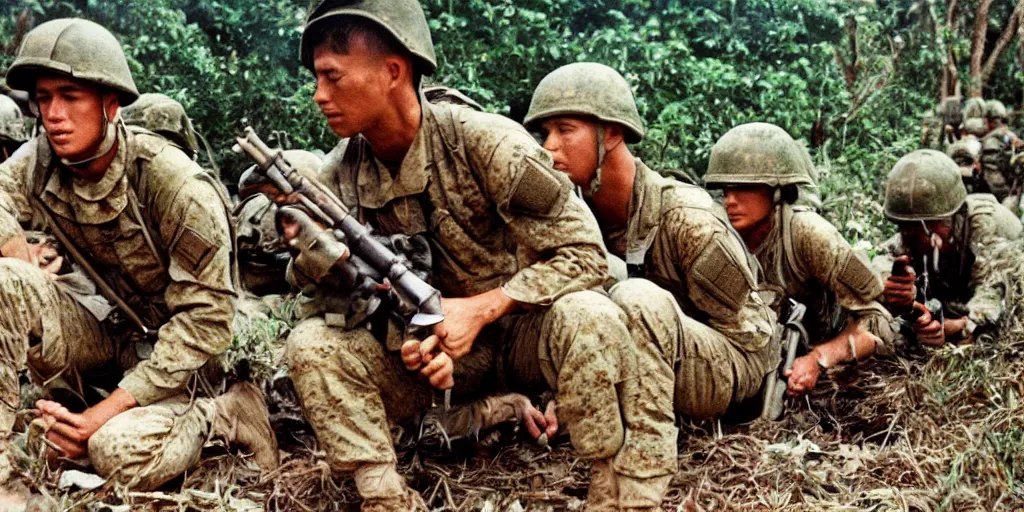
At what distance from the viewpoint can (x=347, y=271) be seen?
3.67m

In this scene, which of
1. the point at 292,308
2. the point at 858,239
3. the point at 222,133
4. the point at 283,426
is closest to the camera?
the point at 283,426

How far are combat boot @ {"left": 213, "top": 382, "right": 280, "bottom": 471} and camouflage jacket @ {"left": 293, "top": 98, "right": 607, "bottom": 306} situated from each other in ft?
3.41

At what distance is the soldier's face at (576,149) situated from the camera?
488 centimetres

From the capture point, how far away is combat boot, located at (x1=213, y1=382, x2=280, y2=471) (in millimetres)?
4363

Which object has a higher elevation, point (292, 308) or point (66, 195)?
point (66, 195)

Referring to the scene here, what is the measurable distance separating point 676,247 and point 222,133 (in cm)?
550

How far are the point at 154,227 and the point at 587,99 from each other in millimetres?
2014

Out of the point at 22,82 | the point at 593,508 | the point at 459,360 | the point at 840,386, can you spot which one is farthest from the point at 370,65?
the point at 840,386

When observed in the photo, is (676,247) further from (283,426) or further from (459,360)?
(283,426)

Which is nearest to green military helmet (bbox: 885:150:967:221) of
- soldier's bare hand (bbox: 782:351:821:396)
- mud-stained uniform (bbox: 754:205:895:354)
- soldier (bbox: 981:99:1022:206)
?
mud-stained uniform (bbox: 754:205:895:354)

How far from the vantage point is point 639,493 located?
3641 millimetres

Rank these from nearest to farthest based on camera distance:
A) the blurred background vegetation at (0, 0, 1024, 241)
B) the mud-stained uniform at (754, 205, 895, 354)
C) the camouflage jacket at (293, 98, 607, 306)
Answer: the camouflage jacket at (293, 98, 607, 306), the mud-stained uniform at (754, 205, 895, 354), the blurred background vegetation at (0, 0, 1024, 241)

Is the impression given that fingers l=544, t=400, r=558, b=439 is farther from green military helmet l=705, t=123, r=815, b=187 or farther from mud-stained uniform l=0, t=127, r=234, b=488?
green military helmet l=705, t=123, r=815, b=187

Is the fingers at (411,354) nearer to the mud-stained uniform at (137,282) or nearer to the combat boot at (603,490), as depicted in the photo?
the combat boot at (603,490)
